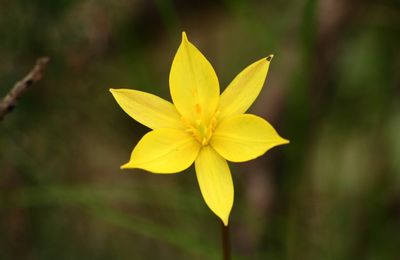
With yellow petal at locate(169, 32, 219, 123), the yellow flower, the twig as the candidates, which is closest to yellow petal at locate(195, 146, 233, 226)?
the yellow flower

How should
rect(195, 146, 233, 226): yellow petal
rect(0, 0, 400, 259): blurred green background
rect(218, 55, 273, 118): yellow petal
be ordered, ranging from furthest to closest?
rect(0, 0, 400, 259): blurred green background, rect(218, 55, 273, 118): yellow petal, rect(195, 146, 233, 226): yellow petal

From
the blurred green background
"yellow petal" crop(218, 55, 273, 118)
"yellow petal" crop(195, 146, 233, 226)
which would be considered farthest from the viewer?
the blurred green background

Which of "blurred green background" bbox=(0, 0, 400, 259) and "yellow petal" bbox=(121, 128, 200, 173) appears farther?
"blurred green background" bbox=(0, 0, 400, 259)

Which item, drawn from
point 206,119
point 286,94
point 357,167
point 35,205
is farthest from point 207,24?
point 206,119

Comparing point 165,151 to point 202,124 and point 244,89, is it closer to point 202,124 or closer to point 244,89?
point 202,124

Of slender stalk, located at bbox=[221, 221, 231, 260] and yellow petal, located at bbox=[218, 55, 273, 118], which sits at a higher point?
yellow petal, located at bbox=[218, 55, 273, 118]

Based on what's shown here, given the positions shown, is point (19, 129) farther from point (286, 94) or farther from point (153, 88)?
point (286, 94)

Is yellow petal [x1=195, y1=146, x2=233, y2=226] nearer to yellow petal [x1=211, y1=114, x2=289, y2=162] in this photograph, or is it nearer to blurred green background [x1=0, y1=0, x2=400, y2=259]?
yellow petal [x1=211, y1=114, x2=289, y2=162]
